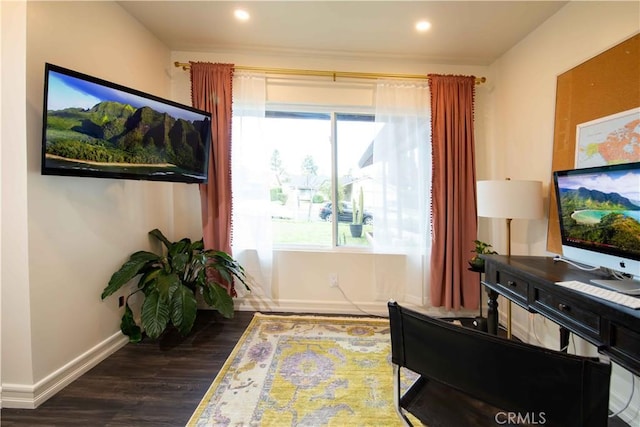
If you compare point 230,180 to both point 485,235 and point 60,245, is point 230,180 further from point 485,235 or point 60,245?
point 485,235

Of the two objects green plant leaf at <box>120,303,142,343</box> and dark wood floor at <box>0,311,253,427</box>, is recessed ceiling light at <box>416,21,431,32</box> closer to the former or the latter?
dark wood floor at <box>0,311,253,427</box>

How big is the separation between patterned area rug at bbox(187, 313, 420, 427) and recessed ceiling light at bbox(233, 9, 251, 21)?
2680 millimetres

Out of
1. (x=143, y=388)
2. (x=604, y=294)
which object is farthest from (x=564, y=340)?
(x=143, y=388)

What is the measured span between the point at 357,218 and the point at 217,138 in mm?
1642

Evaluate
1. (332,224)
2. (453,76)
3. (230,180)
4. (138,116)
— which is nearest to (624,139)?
(453,76)

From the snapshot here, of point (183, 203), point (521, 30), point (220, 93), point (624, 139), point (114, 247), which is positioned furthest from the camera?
point (183, 203)

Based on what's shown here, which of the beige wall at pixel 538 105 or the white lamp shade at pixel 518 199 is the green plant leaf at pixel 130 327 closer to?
the white lamp shade at pixel 518 199

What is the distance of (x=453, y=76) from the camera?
103 inches

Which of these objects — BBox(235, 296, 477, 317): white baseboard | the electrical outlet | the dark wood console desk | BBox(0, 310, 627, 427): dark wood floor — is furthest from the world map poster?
the electrical outlet

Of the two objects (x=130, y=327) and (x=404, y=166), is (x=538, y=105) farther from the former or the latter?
(x=130, y=327)

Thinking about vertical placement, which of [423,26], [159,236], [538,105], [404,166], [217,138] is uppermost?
[423,26]

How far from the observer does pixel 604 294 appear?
113 centimetres

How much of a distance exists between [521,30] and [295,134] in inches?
85.2

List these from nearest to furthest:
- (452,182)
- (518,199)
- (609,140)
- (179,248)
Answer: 1. (609,140)
2. (518,199)
3. (179,248)
4. (452,182)
